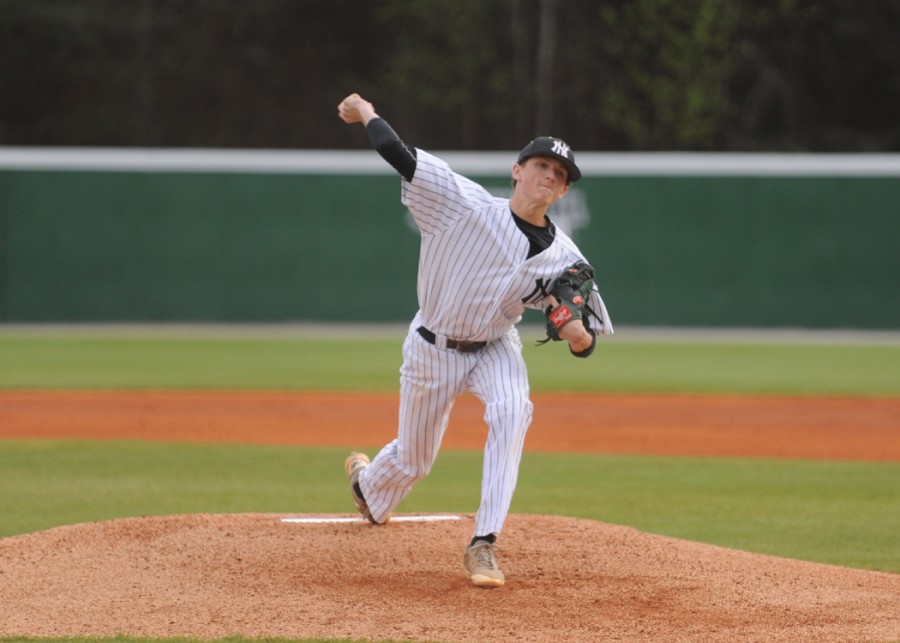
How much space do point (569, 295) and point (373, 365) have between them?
11.0 metres

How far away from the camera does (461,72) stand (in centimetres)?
2962

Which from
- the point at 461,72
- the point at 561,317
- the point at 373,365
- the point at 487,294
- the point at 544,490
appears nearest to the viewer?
the point at 561,317

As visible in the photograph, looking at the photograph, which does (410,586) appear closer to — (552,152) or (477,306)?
(477,306)

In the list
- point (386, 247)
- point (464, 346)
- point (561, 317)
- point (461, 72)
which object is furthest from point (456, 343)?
point (461, 72)

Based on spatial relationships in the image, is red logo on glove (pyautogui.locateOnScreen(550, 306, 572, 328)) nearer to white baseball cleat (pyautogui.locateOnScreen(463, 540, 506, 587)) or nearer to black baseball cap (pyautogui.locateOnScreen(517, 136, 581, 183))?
black baseball cap (pyautogui.locateOnScreen(517, 136, 581, 183))

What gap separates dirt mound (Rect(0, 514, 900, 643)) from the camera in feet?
14.7

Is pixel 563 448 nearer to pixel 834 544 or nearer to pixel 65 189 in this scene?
pixel 834 544

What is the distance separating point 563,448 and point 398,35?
22.6 m

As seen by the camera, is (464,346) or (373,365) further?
(373,365)

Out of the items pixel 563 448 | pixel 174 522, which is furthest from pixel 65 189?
pixel 174 522

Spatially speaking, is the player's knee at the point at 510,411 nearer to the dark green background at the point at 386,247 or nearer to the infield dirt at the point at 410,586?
the infield dirt at the point at 410,586

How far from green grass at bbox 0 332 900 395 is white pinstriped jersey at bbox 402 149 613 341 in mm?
8298

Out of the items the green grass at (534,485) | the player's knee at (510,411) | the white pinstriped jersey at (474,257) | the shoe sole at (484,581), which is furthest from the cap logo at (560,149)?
the green grass at (534,485)

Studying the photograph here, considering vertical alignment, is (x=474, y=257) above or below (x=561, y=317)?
above
